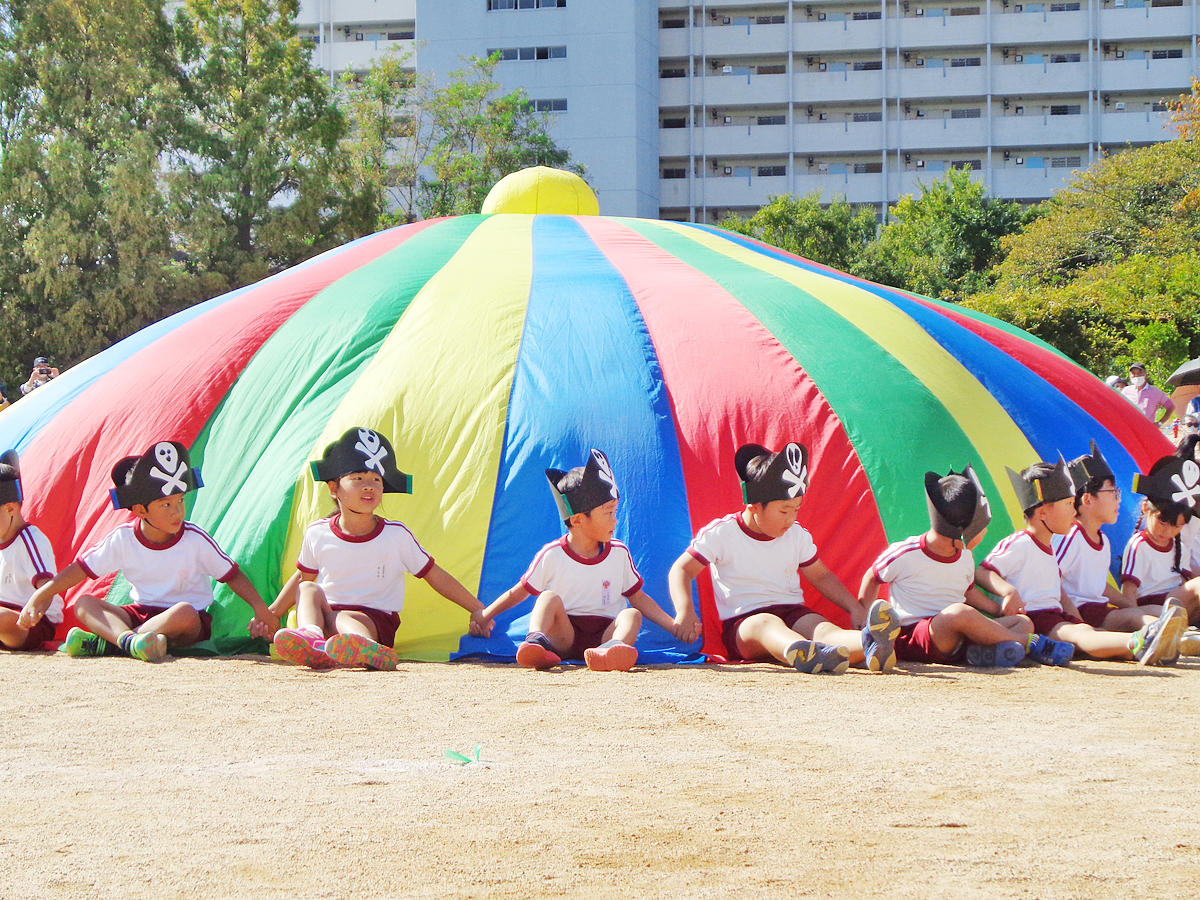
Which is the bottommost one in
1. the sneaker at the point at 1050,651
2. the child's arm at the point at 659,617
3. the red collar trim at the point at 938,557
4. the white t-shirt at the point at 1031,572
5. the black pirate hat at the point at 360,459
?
the sneaker at the point at 1050,651

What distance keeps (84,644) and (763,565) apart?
2.88 meters

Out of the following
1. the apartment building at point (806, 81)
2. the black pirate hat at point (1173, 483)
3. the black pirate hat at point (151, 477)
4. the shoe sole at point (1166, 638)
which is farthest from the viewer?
the apartment building at point (806, 81)

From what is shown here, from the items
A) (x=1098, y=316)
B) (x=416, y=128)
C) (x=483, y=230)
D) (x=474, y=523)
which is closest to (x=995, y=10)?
(x=416, y=128)

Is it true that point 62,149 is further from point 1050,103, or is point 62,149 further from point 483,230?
point 1050,103

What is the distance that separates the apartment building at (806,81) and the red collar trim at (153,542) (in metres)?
32.7

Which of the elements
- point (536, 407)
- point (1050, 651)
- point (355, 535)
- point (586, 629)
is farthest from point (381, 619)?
point (1050, 651)

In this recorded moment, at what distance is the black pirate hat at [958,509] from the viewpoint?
4.84 meters

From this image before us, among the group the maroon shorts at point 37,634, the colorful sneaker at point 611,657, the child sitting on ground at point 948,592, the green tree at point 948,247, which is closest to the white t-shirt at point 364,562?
the colorful sneaker at point 611,657

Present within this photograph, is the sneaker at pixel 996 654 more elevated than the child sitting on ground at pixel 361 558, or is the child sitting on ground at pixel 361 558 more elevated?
the child sitting on ground at pixel 361 558

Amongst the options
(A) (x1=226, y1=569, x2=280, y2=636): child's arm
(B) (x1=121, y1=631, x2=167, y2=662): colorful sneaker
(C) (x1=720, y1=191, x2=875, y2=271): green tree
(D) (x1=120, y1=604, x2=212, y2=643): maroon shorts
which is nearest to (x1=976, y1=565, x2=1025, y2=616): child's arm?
(A) (x1=226, y1=569, x2=280, y2=636): child's arm

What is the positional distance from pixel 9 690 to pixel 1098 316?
17.1 metres

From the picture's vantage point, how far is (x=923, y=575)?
4980mm

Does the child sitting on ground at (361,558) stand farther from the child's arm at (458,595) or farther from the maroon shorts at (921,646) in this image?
the maroon shorts at (921,646)

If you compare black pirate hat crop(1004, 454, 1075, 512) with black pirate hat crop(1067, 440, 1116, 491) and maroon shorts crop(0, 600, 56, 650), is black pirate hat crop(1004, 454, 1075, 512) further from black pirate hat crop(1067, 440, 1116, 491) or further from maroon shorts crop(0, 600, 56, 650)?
maroon shorts crop(0, 600, 56, 650)
